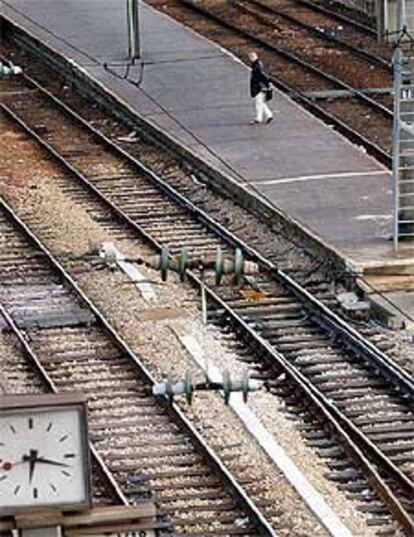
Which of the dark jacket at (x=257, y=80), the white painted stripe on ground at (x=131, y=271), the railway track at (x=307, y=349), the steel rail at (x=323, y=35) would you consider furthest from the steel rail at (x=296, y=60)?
the white painted stripe on ground at (x=131, y=271)

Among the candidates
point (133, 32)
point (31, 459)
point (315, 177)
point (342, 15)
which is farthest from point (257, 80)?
point (31, 459)

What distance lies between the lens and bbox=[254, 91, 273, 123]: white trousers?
2938 cm

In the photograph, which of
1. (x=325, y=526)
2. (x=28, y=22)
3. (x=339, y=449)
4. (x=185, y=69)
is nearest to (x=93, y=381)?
(x=339, y=449)

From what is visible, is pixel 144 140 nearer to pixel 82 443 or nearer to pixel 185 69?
pixel 185 69

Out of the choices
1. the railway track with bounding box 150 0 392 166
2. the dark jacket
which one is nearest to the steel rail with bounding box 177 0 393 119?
the railway track with bounding box 150 0 392 166

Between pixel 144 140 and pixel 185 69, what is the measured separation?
15.4 ft

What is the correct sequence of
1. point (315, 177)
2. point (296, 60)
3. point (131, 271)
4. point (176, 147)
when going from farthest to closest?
point (296, 60) → point (176, 147) → point (315, 177) → point (131, 271)

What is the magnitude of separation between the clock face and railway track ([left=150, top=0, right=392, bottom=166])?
17.4 meters

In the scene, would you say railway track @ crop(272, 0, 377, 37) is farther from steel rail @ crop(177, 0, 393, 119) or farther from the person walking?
the person walking

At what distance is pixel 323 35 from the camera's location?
3941 cm

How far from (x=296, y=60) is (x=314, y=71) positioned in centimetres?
126

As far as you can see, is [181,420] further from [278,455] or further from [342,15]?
[342,15]

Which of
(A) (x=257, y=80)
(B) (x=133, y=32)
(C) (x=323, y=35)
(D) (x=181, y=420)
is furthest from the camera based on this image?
(C) (x=323, y=35)

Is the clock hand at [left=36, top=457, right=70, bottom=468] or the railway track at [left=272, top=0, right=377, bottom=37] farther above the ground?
the clock hand at [left=36, top=457, right=70, bottom=468]
